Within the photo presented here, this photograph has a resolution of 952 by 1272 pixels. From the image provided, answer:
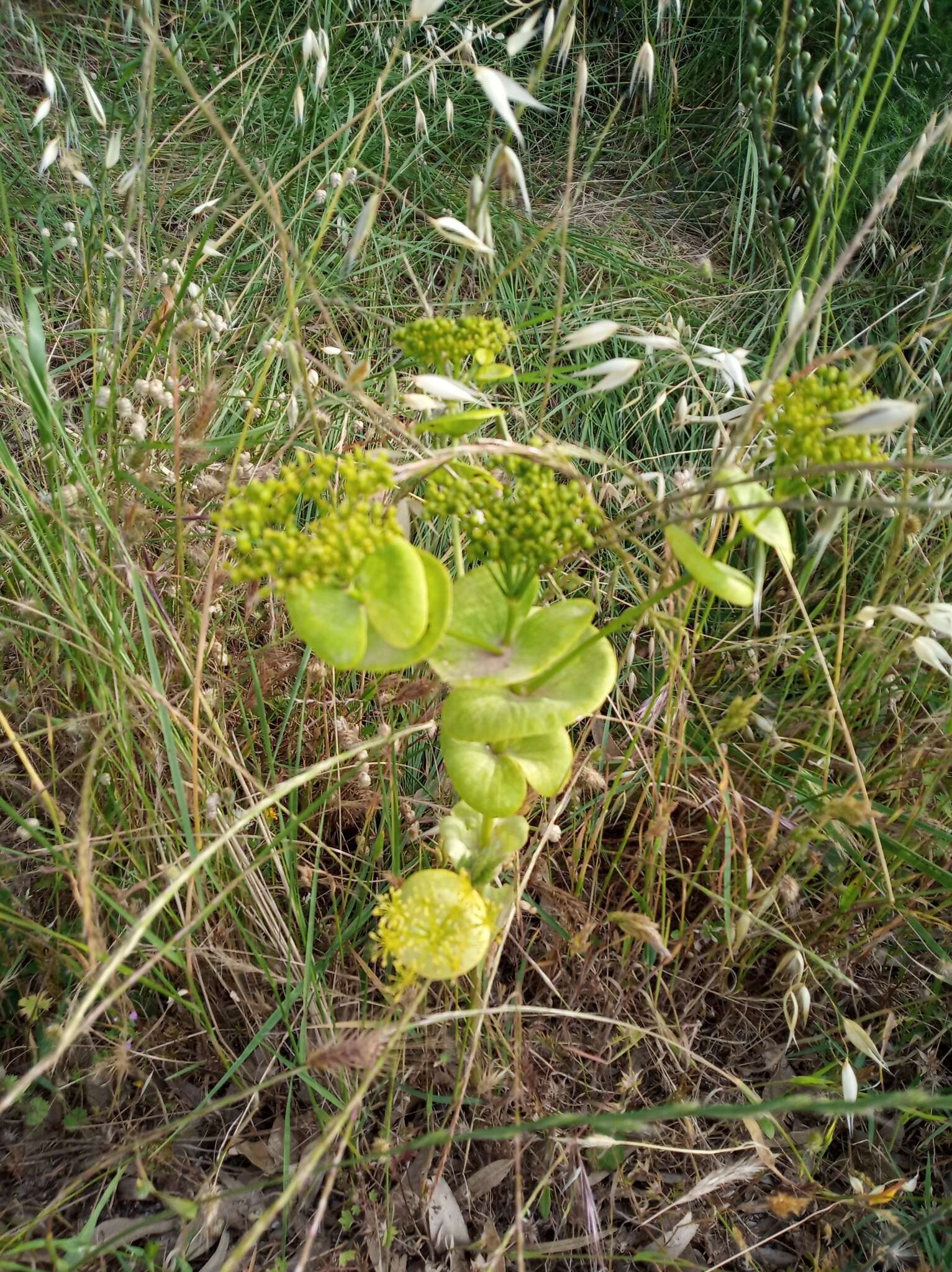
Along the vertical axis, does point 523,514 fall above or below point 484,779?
above

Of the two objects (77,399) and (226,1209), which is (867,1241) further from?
(77,399)

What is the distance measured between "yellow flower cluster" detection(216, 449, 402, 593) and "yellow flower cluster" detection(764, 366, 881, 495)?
325 millimetres

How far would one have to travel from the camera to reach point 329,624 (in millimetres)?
654

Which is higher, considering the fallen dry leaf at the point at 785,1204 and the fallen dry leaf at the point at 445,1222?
the fallen dry leaf at the point at 785,1204

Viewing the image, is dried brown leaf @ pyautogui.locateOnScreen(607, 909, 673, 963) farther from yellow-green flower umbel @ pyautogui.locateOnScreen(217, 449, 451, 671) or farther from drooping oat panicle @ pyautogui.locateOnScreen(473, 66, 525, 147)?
drooping oat panicle @ pyautogui.locateOnScreen(473, 66, 525, 147)

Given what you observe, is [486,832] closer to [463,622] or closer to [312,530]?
[463,622]

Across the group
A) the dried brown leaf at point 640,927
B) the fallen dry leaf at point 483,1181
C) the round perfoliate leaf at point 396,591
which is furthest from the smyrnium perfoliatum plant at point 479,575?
the fallen dry leaf at point 483,1181

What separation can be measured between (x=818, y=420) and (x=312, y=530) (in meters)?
0.40

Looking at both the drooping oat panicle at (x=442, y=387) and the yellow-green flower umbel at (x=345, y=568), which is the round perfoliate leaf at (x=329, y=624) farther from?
the drooping oat panicle at (x=442, y=387)

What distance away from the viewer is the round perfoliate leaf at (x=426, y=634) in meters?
0.70

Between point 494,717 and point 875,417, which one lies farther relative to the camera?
point 494,717

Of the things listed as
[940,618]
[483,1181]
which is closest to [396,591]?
[940,618]

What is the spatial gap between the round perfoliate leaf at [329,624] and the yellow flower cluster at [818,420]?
1.22 ft

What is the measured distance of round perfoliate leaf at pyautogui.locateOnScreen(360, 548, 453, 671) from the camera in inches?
27.7
